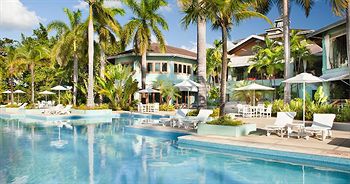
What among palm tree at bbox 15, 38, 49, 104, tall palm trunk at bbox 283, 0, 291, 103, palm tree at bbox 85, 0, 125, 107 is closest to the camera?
tall palm trunk at bbox 283, 0, 291, 103

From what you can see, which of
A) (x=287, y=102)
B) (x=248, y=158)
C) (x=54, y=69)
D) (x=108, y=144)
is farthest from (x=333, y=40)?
(x=54, y=69)

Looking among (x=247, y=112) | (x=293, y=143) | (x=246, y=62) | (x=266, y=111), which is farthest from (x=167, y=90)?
(x=293, y=143)

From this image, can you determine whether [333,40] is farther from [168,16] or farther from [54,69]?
[54,69]

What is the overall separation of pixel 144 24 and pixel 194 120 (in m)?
18.4

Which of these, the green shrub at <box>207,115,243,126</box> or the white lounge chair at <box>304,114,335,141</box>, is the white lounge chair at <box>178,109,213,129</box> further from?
the white lounge chair at <box>304,114,335,141</box>

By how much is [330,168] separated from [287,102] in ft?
42.2

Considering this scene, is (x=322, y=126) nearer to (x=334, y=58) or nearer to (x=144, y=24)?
(x=334, y=58)

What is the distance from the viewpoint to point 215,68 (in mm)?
39875

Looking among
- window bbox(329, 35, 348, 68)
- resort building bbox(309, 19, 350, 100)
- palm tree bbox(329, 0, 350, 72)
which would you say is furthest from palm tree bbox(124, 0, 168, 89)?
palm tree bbox(329, 0, 350, 72)

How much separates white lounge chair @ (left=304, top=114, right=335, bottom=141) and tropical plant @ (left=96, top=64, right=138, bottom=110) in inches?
851

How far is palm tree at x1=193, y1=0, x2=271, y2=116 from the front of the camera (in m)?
12.7

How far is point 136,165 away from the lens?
33.0 ft

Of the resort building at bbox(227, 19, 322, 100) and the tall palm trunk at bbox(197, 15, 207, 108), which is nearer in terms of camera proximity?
the tall palm trunk at bbox(197, 15, 207, 108)

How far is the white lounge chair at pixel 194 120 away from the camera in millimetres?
16531
